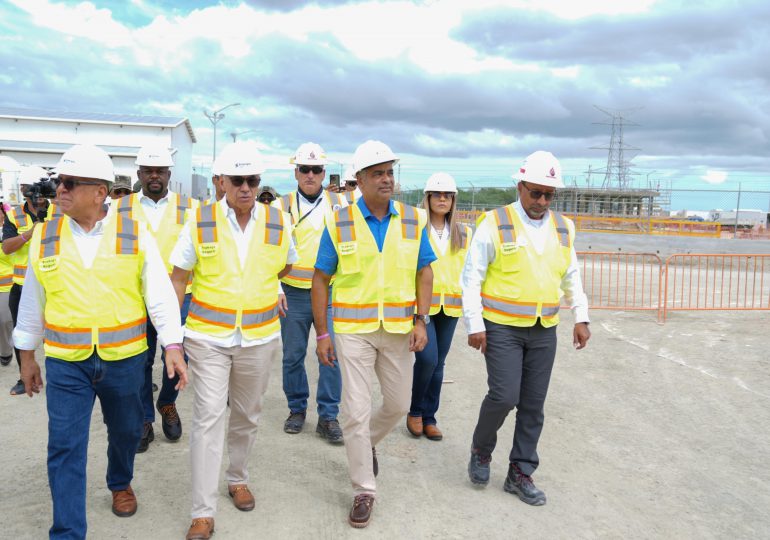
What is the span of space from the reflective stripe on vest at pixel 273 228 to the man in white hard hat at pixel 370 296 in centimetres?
29

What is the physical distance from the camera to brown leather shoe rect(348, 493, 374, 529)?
3986 millimetres

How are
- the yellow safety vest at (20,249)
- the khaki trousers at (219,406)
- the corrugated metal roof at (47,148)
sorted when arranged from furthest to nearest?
the corrugated metal roof at (47,148)
the yellow safety vest at (20,249)
the khaki trousers at (219,406)

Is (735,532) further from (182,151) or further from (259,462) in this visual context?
(182,151)

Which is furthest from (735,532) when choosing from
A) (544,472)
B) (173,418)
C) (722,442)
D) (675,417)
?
(173,418)

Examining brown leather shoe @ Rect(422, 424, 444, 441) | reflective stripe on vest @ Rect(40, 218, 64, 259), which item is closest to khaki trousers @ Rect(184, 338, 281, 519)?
reflective stripe on vest @ Rect(40, 218, 64, 259)

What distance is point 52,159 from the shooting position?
4591 cm

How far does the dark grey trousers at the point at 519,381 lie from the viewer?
14.6ft

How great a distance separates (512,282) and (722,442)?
263 cm

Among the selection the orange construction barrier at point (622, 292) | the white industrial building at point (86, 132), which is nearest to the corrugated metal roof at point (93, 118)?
the white industrial building at point (86, 132)

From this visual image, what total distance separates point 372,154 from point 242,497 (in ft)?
7.61

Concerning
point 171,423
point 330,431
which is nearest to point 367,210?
point 330,431

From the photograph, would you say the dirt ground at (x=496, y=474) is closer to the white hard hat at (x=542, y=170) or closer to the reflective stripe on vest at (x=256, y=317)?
the reflective stripe on vest at (x=256, y=317)

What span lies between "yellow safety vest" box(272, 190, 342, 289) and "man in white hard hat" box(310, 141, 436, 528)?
1.27 meters

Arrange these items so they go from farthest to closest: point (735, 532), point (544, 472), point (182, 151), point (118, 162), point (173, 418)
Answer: point (182, 151) → point (118, 162) → point (173, 418) → point (544, 472) → point (735, 532)
